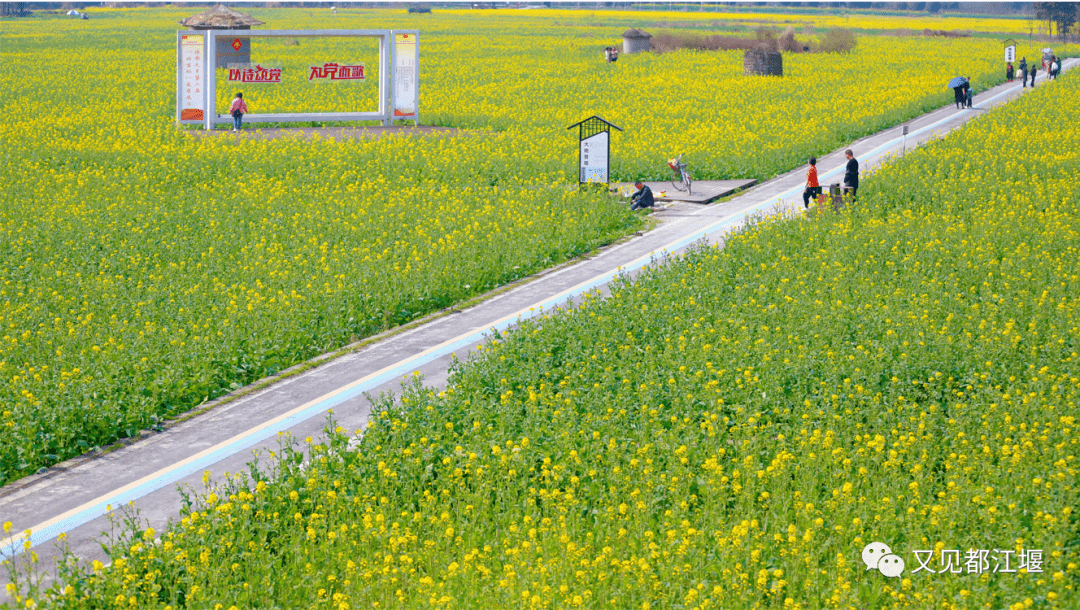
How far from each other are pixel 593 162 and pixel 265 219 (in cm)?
790

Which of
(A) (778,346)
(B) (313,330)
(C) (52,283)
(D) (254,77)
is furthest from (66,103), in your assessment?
(A) (778,346)

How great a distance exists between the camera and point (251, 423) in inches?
451

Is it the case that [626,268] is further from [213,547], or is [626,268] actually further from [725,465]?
[213,547]

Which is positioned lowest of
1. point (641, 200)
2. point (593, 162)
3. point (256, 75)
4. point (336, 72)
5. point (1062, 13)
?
point (641, 200)

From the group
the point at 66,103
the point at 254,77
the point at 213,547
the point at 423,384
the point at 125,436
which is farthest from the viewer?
the point at 66,103

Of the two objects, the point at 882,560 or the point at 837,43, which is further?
the point at 837,43

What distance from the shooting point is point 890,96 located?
49688mm

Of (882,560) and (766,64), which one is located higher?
(766,64)

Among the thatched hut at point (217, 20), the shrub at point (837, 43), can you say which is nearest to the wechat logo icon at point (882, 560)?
the thatched hut at point (217, 20)

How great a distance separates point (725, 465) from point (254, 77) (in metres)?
32.4

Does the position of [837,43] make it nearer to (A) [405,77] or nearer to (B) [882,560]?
(A) [405,77]

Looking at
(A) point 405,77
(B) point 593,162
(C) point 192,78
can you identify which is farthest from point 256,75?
(B) point 593,162

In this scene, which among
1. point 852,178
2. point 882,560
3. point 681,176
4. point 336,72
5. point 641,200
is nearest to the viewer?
point 882,560

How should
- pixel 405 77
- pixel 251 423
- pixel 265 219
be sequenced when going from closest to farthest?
pixel 251 423 → pixel 265 219 → pixel 405 77
